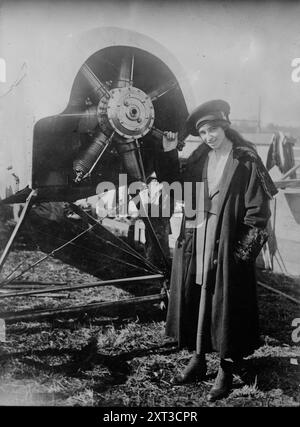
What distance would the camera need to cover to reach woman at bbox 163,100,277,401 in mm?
2660

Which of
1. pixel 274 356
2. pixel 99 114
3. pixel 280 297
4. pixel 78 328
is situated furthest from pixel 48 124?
pixel 280 297

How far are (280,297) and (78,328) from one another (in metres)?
2.84

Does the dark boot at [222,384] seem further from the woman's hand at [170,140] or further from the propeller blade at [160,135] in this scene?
the propeller blade at [160,135]

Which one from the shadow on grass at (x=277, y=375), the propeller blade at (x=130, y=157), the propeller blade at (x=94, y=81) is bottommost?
the shadow on grass at (x=277, y=375)

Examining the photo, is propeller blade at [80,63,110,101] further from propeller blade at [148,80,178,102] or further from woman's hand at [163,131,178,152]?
woman's hand at [163,131,178,152]

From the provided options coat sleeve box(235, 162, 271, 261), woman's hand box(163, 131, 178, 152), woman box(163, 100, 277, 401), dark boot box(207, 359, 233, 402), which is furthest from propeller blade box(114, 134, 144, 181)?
dark boot box(207, 359, 233, 402)

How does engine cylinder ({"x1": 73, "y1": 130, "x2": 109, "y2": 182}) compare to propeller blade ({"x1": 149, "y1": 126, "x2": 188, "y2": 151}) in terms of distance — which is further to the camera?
propeller blade ({"x1": 149, "y1": 126, "x2": 188, "y2": 151})

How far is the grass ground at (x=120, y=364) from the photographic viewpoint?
272cm

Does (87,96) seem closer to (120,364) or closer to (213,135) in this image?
(213,135)

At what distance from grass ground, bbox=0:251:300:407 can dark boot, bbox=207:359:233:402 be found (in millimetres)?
46

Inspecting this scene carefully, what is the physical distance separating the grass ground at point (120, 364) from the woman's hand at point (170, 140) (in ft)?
6.21

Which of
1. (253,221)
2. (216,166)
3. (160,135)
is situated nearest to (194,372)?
(253,221)

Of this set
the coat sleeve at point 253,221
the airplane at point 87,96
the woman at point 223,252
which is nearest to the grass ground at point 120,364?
the woman at point 223,252

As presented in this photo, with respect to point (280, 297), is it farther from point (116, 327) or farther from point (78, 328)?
point (78, 328)
